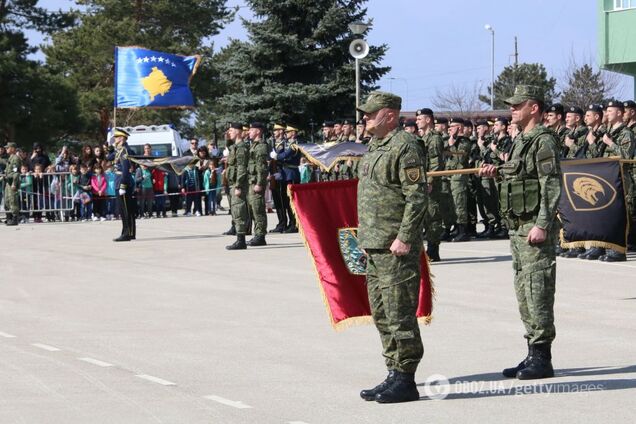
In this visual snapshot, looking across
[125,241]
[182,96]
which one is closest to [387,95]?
[125,241]

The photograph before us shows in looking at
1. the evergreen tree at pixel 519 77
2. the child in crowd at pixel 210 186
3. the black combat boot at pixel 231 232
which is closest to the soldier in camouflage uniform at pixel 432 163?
the black combat boot at pixel 231 232

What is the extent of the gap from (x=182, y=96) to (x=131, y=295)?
973 inches

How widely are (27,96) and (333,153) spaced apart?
3258 centimetres

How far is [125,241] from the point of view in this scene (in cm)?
2186

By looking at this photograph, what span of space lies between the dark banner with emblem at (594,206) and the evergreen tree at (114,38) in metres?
45.3

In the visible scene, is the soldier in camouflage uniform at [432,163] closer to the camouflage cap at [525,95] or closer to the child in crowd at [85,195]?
the camouflage cap at [525,95]

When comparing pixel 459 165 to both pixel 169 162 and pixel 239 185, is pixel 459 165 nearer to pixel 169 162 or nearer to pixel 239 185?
pixel 239 185

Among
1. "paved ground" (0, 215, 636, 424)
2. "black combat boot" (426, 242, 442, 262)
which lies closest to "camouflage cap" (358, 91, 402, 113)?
"paved ground" (0, 215, 636, 424)

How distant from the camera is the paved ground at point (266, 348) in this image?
24.5 feet

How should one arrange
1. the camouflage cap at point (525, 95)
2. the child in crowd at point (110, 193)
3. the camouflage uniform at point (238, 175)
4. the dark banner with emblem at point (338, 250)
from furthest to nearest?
1. the child in crowd at point (110, 193)
2. the camouflage uniform at point (238, 175)
3. the dark banner with emblem at point (338, 250)
4. the camouflage cap at point (525, 95)

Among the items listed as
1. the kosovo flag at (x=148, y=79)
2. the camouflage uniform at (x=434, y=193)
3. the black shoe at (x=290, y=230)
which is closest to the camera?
the camouflage uniform at (x=434, y=193)

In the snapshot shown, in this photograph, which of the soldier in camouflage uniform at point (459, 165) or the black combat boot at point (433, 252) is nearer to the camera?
the black combat boot at point (433, 252)

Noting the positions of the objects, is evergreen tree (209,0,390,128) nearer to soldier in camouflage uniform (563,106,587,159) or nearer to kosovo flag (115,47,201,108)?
kosovo flag (115,47,201,108)

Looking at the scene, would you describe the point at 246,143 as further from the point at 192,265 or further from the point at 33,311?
the point at 33,311
